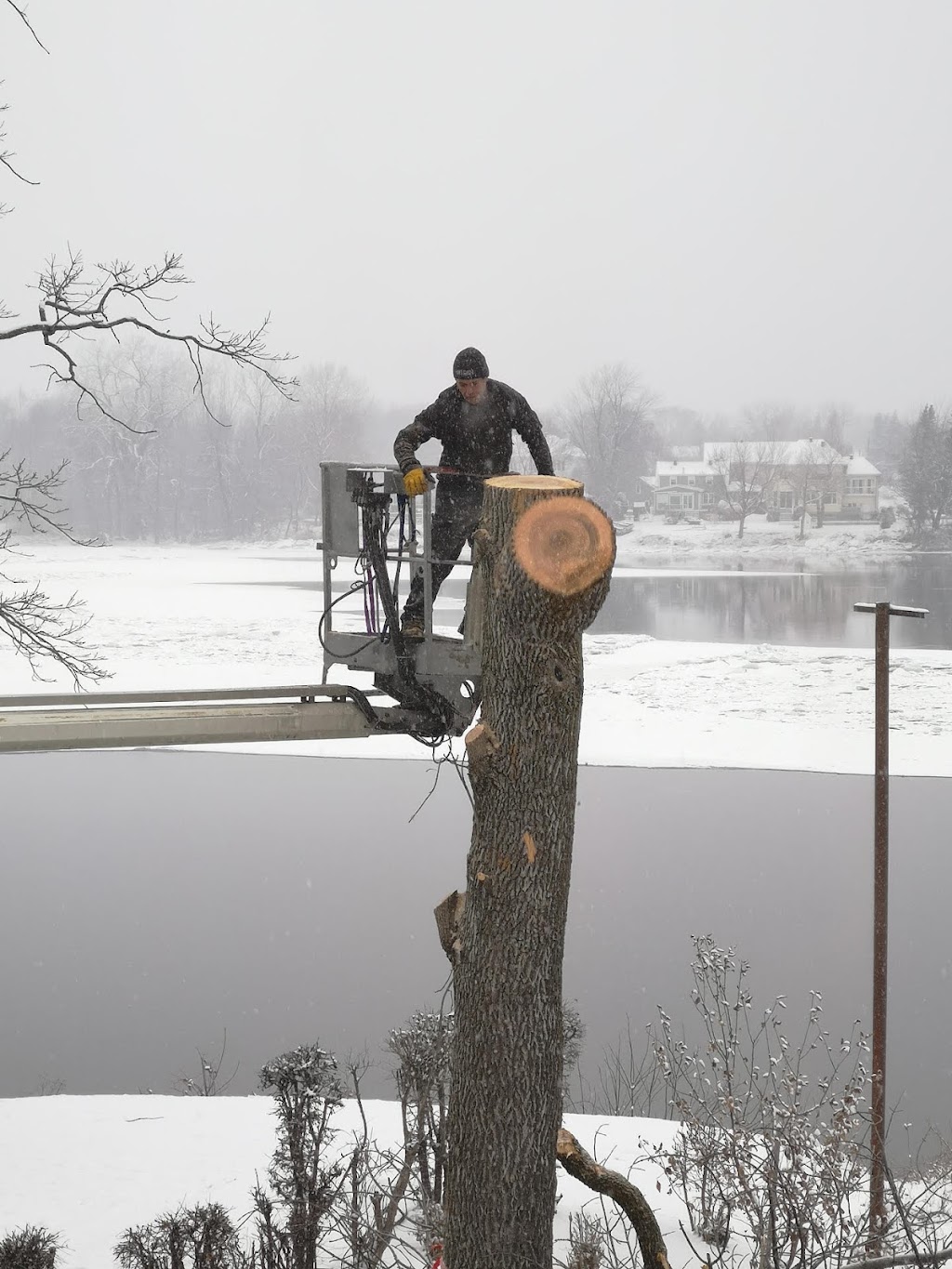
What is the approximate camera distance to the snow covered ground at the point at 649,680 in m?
20.2

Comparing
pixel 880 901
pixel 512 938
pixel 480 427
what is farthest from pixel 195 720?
pixel 880 901

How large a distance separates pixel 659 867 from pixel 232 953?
4.54 m

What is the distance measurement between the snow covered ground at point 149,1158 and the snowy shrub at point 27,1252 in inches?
20.1

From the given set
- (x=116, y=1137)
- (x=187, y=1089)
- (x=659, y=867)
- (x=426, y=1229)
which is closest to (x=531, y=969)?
(x=426, y=1229)

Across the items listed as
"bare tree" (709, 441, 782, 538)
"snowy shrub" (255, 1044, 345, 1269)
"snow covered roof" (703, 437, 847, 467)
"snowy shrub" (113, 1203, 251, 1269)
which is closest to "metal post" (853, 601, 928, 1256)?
"snowy shrub" (255, 1044, 345, 1269)

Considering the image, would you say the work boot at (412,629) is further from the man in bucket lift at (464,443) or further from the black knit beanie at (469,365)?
the black knit beanie at (469,365)

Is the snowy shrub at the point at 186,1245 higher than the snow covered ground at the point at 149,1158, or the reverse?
the snowy shrub at the point at 186,1245

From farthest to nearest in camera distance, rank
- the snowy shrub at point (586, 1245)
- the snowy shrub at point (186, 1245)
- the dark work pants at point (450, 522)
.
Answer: the dark work pants at point (450, 522) < the snowy shrub at point (186, 1245) < the snowy shrub at point (586, 1245)

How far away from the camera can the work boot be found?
6574 millimetres

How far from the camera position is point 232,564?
47.0 m

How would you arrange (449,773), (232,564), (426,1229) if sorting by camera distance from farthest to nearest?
(232,564) < (449,773) < (426,1229)

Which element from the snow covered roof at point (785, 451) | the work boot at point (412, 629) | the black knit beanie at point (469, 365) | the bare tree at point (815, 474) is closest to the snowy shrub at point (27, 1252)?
the work boot at point (412, 629)

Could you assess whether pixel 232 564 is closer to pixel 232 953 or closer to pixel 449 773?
pixel 449 773

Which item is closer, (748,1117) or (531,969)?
(531,969)
